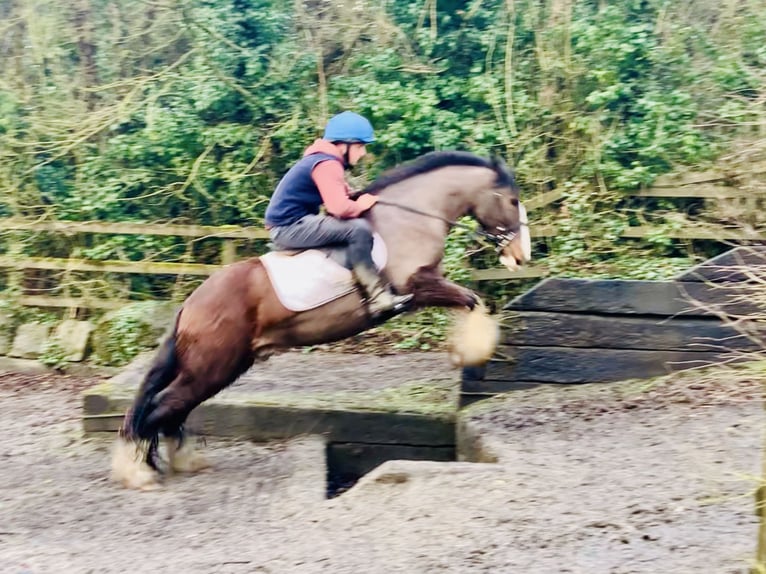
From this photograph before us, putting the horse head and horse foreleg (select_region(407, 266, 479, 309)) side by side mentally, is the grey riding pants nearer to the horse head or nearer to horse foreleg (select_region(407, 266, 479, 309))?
horse foreleg (select_region(407, 266, 479, 309))

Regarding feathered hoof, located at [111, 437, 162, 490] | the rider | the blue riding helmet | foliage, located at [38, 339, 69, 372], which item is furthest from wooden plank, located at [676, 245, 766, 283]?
foliage, located at [38, 339, 69, 372]

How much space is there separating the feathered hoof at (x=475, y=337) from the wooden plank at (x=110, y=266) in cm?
458

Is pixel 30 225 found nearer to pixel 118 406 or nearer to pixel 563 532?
pixel 118 406

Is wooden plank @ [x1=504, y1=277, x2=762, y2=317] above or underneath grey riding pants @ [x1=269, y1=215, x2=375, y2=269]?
underneath

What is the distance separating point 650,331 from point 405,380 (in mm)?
2274

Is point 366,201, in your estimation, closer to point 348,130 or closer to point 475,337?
point 348,130

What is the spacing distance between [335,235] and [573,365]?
2.48 meters

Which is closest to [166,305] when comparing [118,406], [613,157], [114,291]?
[114,291]

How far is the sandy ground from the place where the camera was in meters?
4.32

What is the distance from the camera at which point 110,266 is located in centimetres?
1027

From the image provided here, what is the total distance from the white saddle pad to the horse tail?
770 millimetres

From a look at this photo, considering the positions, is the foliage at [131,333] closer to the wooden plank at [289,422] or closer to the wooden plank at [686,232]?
the wooden plank at [289,422]

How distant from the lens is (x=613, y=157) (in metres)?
9.16

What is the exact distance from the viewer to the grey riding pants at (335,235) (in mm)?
5941
